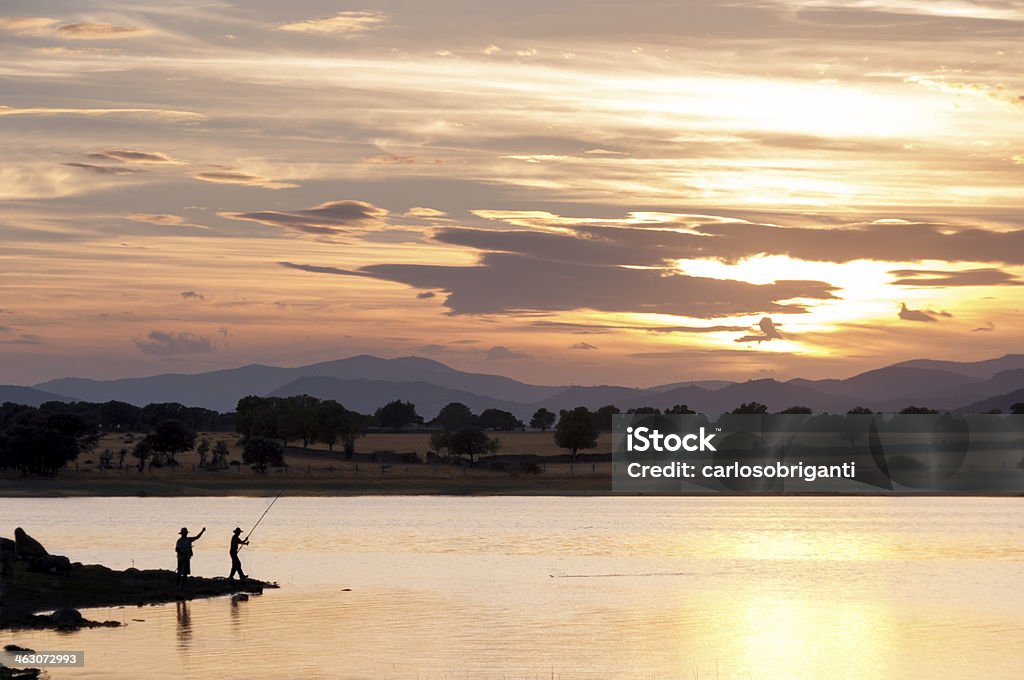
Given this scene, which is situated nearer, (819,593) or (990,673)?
(990,673)

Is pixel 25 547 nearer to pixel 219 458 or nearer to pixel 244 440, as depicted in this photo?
pixel 219 458

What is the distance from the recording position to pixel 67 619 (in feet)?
133

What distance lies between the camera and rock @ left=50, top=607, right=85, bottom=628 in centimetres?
4050

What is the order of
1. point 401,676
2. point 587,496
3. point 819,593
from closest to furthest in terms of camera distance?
1. point 401,676
2. point 819,593
3. point 587,496

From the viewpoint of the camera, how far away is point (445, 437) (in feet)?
560

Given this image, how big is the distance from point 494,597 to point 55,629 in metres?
16.9

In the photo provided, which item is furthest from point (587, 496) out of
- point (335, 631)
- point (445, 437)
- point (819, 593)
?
point (335, 631)

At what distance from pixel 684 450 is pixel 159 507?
7341 cm

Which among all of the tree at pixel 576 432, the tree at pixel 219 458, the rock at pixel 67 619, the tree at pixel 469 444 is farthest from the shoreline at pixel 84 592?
the tree at pixel 576 432

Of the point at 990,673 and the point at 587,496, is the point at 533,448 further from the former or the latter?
the point at 990,673

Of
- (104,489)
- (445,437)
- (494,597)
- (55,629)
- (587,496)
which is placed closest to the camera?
(55,629)

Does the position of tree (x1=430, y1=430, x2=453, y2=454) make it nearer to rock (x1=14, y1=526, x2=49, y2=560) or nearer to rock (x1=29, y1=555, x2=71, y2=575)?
rock (x1=29, y1=555, x2=71, y2=575)

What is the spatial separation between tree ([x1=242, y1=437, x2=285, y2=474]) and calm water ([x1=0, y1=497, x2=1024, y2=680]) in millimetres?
43050

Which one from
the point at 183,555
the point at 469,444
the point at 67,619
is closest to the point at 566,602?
the point at 183,555
